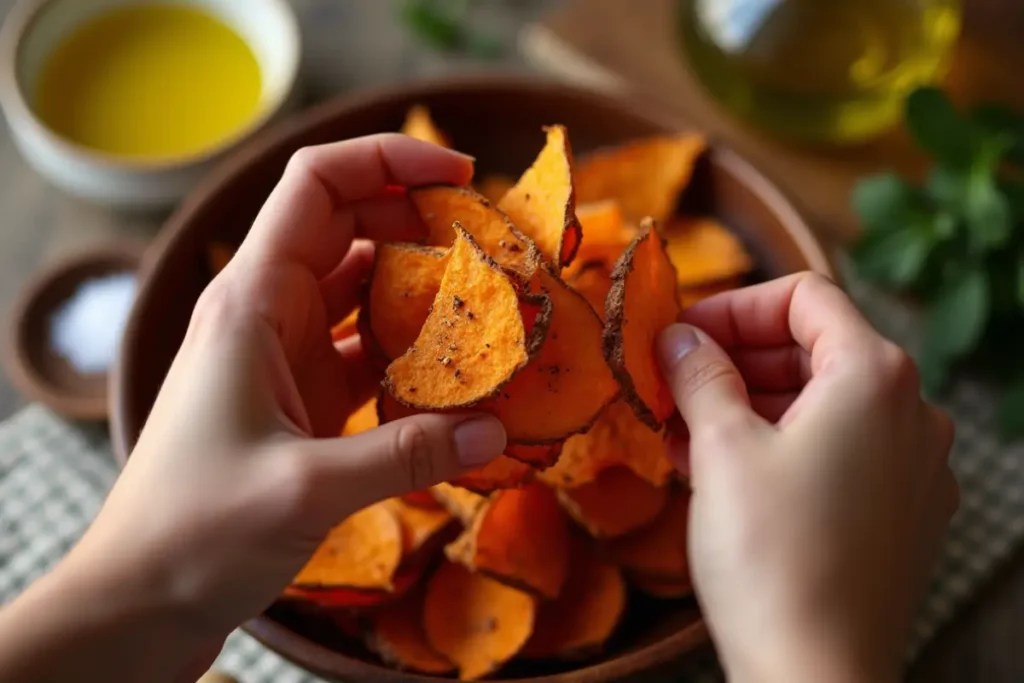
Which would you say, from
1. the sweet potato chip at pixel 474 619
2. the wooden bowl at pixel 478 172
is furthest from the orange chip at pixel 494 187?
the sweet potato chip at pixel 474 619

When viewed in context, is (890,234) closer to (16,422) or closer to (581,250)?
(581,250)

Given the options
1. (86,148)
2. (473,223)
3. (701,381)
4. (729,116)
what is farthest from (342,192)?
(729,116)

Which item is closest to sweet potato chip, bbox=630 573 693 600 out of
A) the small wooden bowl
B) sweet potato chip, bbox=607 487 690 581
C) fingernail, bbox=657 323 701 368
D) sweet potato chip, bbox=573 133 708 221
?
sweet potato chip, bbox=607 487 690 581

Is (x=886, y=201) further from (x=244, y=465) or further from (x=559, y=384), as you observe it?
(x=244, y=465)

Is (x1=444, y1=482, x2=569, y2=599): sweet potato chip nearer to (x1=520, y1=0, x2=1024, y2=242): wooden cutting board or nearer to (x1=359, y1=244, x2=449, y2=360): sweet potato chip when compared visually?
(x1=359, y1=244, x2=449, y2=360): sweet potato chip

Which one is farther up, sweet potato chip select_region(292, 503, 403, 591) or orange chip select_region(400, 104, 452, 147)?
orange chip select_region(400, 104, 452, 147)
